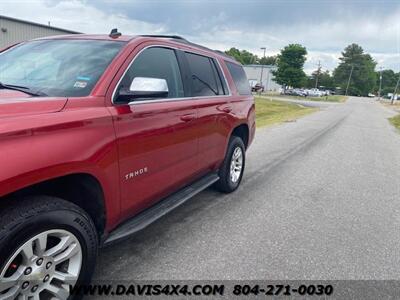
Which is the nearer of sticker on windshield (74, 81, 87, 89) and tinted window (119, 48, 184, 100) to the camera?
sticker on windshield (74, 81, 87, 89)

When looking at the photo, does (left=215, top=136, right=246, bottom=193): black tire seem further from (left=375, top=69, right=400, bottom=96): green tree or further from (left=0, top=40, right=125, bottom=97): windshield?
(left=375, top=69, right=400, bottom=96): green tree

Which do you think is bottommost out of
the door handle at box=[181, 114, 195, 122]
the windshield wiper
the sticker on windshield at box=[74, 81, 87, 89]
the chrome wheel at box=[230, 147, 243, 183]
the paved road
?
the paved road

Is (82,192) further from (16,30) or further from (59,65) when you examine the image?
(16,30)

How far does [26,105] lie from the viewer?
2.07m

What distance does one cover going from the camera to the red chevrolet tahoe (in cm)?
194

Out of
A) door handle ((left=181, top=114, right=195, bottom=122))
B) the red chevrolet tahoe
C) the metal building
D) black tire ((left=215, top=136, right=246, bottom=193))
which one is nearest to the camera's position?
the red chevrolet tahoe

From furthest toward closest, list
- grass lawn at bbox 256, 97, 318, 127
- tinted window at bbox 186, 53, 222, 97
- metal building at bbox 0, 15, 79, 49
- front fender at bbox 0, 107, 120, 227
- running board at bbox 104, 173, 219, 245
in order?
metal building at bbox 0, 15, 79, 49, grass lawn at bbox 256, 97, 318, 127, tinted window at bbox 186, 53, 222, 97, running board at bbox 104, 173, 219, 245, front fender at bbox 0, 107, 120, 227

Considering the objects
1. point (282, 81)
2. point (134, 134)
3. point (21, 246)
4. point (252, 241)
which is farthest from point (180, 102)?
point (282, 81)

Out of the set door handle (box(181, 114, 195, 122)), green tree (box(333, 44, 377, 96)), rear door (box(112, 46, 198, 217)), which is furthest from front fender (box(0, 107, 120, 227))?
green tree (box(333, 44, 377, 96))

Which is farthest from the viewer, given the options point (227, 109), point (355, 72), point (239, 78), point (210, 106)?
point (355, 72)

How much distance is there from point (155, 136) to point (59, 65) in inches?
39.3

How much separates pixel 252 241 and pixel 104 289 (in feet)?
5.32

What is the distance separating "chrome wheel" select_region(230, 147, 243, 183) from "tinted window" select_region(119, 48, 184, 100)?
6.01ft

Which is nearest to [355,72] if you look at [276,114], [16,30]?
[276,114]
